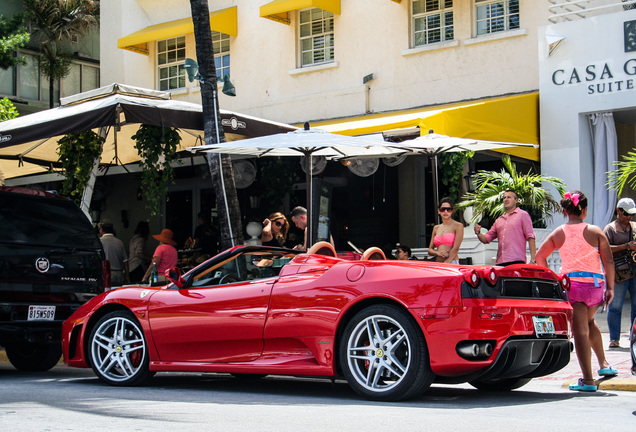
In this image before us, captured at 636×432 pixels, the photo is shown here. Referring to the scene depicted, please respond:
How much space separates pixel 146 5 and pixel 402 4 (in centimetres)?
731

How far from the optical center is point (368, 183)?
18.0m

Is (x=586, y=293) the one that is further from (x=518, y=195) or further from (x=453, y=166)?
(x=453, y=166)

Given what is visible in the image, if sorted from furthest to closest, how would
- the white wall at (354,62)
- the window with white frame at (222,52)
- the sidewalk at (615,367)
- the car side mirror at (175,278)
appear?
1. the window with white frame at (222,52)
2. the white wall at (354,62)
3. the car side mirror at (175,278)
4. the sidewalk at (615,367)

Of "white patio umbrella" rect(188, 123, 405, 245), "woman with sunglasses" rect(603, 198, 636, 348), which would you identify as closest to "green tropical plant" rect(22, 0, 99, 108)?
"white patio umbrella" rect(188, 123, 405, 245)

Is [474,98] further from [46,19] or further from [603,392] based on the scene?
[46,19]

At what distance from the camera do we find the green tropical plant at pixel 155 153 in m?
12.6

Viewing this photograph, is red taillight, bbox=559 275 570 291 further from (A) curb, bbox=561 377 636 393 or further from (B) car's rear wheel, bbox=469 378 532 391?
(A) curb, bbox=561 377 636 393

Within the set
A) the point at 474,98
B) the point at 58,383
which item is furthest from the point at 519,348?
the point at 474,98

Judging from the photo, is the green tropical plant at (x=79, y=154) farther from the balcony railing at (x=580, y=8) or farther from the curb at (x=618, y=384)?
the curb at (x=618, y=384)

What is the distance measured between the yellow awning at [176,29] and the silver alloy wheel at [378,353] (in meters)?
14.0

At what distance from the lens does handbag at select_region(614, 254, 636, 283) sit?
9.65 metres

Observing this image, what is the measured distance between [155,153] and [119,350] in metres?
5.05

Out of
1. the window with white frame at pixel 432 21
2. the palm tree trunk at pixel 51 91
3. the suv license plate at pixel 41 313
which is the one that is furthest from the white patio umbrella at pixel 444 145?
the palm tree trunk at pixel 51 91

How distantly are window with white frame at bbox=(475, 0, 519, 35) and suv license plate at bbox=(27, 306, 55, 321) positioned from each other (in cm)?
1036
